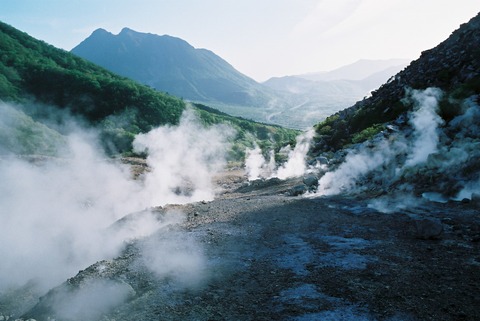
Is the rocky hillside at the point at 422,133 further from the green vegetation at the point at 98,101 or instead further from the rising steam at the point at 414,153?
the green vegetation at the point at 98,101

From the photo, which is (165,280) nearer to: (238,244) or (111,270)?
(111,270)

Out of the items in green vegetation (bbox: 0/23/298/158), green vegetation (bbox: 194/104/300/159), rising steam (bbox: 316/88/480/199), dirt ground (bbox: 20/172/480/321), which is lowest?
dirt ground (bbox: 20/172/480/321)

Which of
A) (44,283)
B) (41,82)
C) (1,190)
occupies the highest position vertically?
(41,82)

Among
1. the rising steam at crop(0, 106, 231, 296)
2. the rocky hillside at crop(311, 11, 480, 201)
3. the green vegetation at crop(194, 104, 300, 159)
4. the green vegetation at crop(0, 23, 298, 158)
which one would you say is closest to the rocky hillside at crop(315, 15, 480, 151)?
the rocky hillside at crop(311, 11, 480, 201)

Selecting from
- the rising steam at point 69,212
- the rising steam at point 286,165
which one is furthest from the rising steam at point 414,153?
the rising steam at point 69,212

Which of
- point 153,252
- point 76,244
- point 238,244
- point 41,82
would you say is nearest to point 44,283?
point 76,244

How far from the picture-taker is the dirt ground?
4934mm

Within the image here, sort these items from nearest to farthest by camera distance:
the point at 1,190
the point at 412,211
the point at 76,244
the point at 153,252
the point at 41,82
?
the point at 153,252 < the point at 412,211 < the point at 76,244 < the point at 1,190 < the point at 41,82

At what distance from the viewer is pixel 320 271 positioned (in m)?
6.17

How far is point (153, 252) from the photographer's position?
7730 mm

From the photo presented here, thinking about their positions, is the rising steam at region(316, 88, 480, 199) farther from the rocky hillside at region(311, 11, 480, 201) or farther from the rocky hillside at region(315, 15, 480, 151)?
the rocky hillside at region(315, 15, 480, 151)

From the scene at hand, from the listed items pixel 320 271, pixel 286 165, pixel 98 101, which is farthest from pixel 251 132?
pixel 320 271

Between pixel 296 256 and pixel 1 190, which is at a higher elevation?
pixel 1 190

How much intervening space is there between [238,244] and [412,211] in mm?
4257
